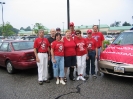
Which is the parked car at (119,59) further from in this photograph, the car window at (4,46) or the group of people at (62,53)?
the car window at (4,46)

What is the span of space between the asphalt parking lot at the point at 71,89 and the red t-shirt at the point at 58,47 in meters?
1.01

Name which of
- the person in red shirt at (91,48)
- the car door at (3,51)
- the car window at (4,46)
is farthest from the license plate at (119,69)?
the car window at (4,46)

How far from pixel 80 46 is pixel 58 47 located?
0.78 meters

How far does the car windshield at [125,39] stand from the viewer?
597cm

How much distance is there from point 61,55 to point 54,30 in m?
0.93

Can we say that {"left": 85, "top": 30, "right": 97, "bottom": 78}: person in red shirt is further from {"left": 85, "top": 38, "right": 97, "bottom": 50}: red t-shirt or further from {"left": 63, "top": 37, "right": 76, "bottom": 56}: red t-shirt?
{"left": 63, "top": 37, "right": 76, "bottom": 56}: red t-shirt

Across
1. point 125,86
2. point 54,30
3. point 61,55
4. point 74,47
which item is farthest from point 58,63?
point 125,86

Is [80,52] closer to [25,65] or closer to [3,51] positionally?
[25,65]

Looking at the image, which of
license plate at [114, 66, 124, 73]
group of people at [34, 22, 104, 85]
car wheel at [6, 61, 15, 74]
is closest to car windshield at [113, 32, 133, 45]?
group of people at [34, 22, 104, 85]

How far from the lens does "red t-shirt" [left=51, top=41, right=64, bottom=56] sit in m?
4.98

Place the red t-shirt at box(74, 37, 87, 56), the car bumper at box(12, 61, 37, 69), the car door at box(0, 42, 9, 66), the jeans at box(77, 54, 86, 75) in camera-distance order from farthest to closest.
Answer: the car door at box(0, 42, 9, 66)
the car bumper at box(12, 61, 37, 69)
the jeans at box(77, 54, 86, 75)
the red t-shirt at box(74, 37, 87, 56)

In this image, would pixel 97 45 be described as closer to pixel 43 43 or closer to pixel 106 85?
pixel 106 85

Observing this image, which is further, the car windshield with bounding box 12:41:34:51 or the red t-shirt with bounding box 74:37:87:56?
the car windshield with bounding box 12:41:34:51

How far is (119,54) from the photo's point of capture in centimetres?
517
